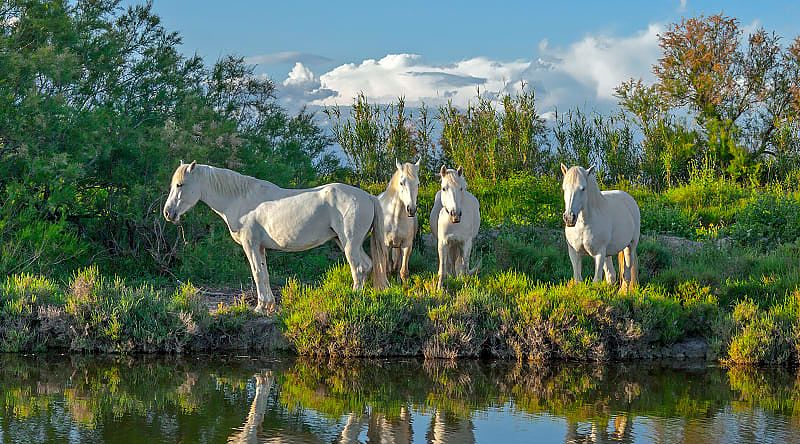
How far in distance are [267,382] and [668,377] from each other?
3539 millimetres

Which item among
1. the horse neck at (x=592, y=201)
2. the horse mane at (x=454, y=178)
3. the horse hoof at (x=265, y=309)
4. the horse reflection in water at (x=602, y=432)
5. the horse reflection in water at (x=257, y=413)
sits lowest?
the horse reflection in water at (x=257, y=413)

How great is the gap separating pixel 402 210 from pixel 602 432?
186 inches

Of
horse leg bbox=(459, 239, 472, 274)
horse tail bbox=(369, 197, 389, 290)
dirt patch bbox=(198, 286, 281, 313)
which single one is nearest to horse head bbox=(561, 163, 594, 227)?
horse leg bbox=(459, 239, 472, 274)

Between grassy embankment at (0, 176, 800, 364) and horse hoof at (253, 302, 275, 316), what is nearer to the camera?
grassy embankment at (0, 176, 800, 364)

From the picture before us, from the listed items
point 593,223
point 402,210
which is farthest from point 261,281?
point 593,223

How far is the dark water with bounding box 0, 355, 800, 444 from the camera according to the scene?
6.34 meters

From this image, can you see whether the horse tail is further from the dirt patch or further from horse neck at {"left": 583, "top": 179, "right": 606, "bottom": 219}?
horse neck at {"left": 583, "top": 179, "right": 606, "bottom": 219}

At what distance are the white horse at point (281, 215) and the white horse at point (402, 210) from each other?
0.35 m

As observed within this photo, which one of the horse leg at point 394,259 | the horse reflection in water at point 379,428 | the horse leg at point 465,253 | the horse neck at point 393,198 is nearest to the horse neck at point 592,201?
the horse leg at point 465,253

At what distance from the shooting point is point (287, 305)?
9.88 m

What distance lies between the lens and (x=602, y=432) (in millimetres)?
6426

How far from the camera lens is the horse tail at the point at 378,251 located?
405 inches

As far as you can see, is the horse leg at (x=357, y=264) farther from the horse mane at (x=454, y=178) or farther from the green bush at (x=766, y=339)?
the green bush at (x=766, y=339)

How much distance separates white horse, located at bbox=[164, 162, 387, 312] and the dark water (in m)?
1.54
